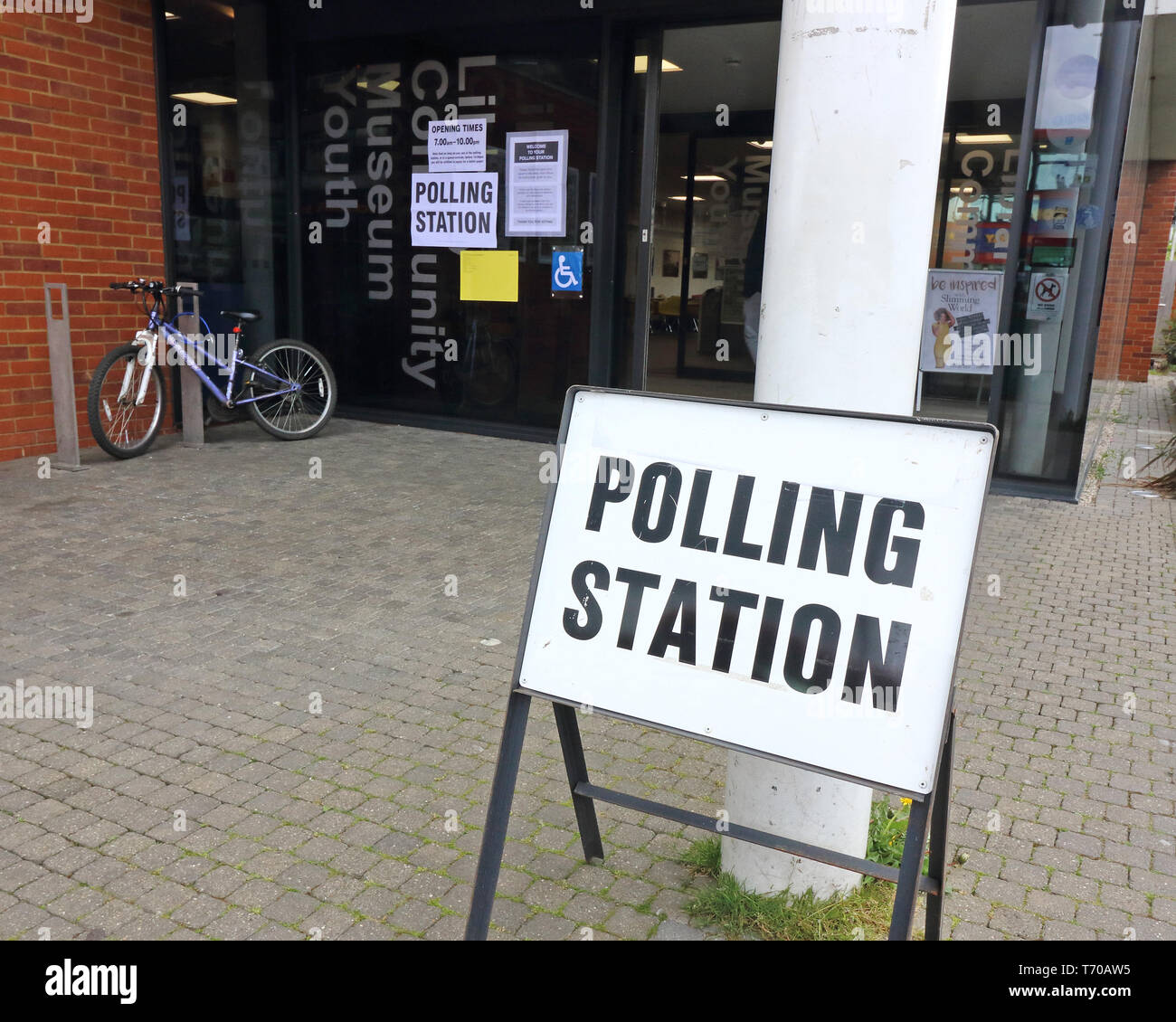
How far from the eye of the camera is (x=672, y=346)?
581 inches

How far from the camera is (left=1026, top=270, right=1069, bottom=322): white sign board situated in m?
7.48

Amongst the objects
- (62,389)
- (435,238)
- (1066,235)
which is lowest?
(62,389)

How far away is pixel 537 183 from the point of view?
28.3ft

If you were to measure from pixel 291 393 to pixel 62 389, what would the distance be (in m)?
1.82

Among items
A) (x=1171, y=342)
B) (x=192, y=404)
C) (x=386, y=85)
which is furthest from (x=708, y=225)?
(x=1171, y=342)

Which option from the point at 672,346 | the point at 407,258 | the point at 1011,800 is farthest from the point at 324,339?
the point at 1011,800

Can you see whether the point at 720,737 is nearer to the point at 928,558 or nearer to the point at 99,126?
the point at 928,558

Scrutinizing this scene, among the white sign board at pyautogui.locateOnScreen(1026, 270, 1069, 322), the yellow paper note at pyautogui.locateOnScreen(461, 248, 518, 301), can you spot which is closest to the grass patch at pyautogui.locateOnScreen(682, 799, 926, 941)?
the white sign board at pyautogui.locateOnScreen(1026, 270, 1069, 322)

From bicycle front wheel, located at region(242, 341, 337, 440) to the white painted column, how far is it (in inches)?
260

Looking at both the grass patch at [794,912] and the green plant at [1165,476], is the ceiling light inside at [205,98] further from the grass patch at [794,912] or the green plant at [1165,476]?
the green plant at [1165,476]

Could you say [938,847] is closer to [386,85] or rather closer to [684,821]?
[684,821]

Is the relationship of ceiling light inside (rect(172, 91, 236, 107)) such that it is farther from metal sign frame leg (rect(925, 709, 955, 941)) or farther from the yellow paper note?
metal sign frame leg (rect(925, 709, 955, 941))

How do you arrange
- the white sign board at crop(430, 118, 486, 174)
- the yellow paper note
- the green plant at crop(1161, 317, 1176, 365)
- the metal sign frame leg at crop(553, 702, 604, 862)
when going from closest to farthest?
1. the metal sign frame leg at crop(553, 702, 604, 862)
2. the white sign board at crop(430, 118, 486, 174)
3. the yellow paper note
4. the green plant at crop(1161, 317, 1176, 365)

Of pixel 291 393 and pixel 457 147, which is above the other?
pixel 457 147
